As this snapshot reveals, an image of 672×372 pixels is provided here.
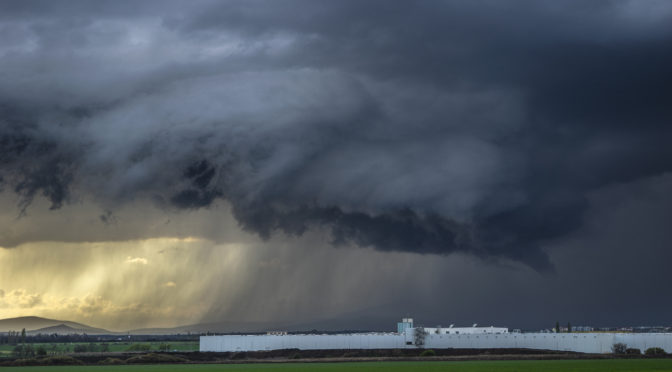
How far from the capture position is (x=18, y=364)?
12694 cm

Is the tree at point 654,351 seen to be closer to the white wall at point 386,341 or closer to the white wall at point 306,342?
the white wall at point 386,341

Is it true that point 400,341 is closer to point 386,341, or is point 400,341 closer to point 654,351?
point 386,341

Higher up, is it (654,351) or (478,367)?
(478,367)

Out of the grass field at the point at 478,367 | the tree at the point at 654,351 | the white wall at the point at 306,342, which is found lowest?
the tree at the point at 654,351

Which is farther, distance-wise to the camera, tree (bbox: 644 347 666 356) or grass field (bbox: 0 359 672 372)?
tree (bbox: 644 347 666 356)

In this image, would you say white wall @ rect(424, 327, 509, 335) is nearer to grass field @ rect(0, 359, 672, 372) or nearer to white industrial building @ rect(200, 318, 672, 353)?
white industrial building @ rect(200, 318, 672, 353)

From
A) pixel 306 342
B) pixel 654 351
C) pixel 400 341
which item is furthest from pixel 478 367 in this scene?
pixel 306 342

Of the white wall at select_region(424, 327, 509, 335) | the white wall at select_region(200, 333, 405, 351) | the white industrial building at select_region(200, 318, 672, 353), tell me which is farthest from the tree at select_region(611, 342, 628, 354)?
the white wall at select_region(200, 333, 405, 351)

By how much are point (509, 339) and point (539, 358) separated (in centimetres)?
3360

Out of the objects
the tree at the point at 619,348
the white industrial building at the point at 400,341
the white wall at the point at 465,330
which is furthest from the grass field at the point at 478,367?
the white wall at the point at 465,330

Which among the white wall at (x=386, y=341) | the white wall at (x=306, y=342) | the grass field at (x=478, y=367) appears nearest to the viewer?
the grass field at (x=478, y=367)

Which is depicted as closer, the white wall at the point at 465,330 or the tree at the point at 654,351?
the tree at the point at 654,351

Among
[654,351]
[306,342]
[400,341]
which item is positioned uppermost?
[306,342]

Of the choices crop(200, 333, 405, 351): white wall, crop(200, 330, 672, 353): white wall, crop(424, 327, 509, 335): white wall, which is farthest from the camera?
crop(424, 327, 509, 335): white wall
